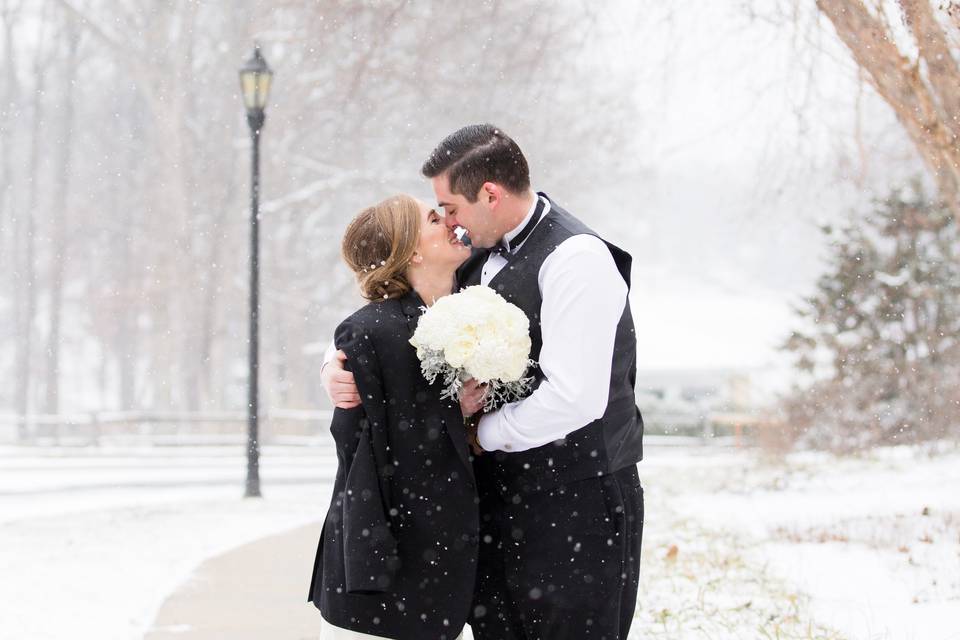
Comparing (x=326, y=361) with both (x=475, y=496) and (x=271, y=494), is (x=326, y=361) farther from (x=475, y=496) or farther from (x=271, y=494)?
(x=271, y=494)

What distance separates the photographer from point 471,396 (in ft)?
11.9

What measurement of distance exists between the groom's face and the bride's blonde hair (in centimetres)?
12

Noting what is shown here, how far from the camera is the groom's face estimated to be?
149 inches

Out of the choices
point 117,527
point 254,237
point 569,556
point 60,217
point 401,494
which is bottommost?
point 117,527

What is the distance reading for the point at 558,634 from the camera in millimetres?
3549

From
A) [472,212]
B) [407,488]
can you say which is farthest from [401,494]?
[472,212]

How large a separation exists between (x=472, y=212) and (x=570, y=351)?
684mm

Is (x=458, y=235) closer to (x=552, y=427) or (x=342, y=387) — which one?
(x=342, y=387)

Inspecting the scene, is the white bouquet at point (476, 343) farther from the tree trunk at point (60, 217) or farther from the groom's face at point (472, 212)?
the tree trunk at point (60, 217)

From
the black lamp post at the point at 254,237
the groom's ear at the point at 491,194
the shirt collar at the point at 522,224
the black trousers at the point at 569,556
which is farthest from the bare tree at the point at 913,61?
the black lamp post at the point at 254,237

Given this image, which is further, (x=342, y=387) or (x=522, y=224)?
(x=522, y=224)

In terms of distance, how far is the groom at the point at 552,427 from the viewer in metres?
3.46

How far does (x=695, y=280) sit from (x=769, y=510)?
1807 inches

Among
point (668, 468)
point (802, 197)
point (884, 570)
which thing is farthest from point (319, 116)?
point (884, 570)
